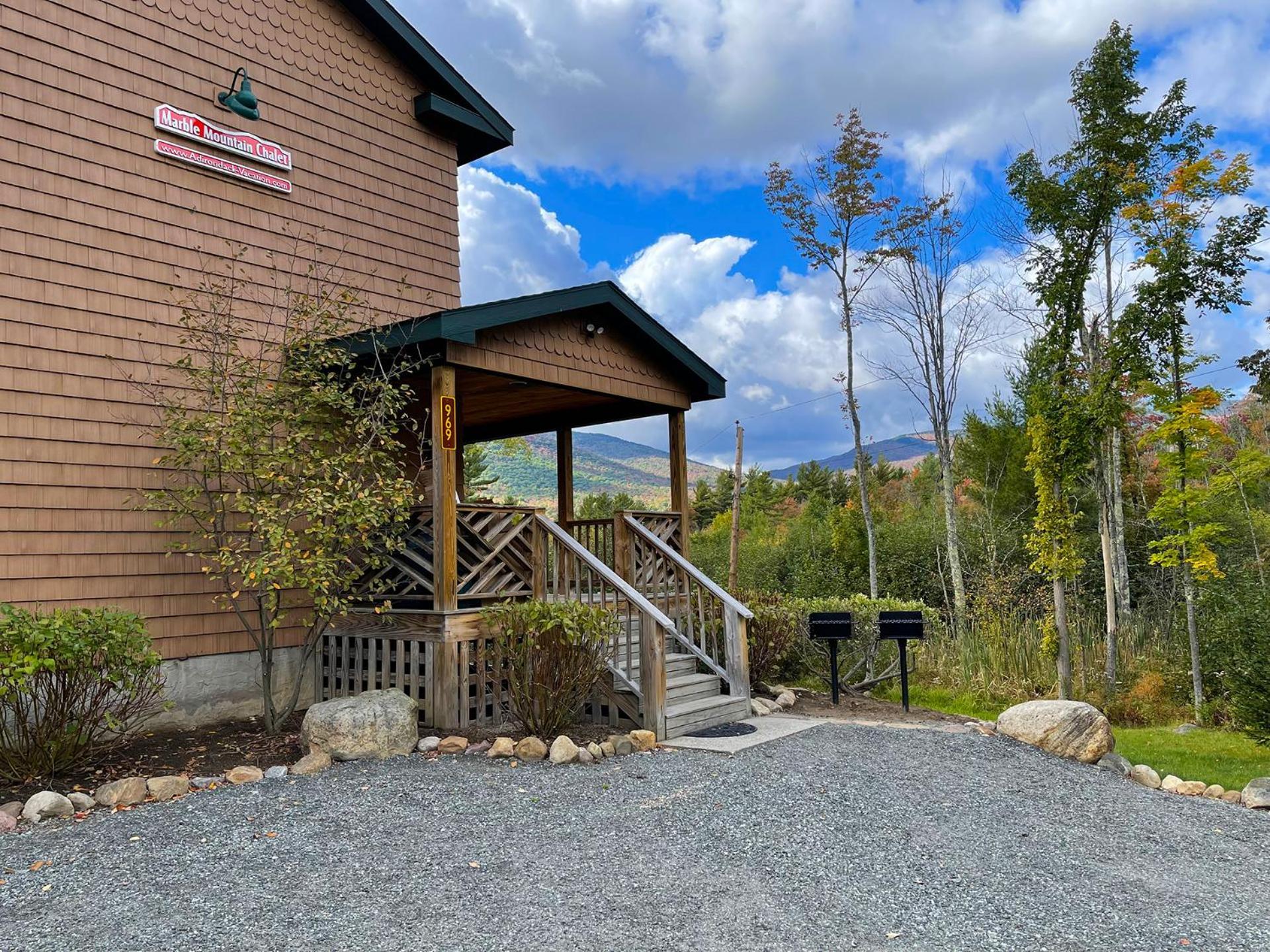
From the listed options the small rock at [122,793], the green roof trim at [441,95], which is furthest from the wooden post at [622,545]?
the green roof trim at [441,95]

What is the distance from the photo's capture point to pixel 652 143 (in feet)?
48.7

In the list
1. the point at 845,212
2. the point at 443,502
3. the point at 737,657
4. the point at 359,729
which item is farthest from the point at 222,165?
the point at 845,212

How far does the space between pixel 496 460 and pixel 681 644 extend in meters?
65.8

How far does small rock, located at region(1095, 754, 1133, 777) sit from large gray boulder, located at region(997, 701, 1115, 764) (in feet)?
0.11

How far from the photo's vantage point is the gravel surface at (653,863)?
136 inches

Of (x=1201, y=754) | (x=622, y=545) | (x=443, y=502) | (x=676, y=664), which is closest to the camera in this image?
(x=443, y=502)

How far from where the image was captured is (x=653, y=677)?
6.66 m

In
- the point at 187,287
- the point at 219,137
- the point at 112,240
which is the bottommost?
the point at 187,287

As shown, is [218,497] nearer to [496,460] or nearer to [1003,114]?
[1003,114]

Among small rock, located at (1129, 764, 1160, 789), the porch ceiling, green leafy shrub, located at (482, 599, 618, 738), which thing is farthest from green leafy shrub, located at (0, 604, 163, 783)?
small rock, located at (1129, 764, 1160, 789)

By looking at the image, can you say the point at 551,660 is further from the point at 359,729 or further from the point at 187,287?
the point at 187,287

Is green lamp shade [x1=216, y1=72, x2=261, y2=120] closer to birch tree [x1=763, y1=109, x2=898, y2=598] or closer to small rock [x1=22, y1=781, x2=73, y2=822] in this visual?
small rock [x1=22, y1=781, x2=73, y2=822]

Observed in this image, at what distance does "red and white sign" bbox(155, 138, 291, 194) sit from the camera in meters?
7.16

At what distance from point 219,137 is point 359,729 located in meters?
5.27
